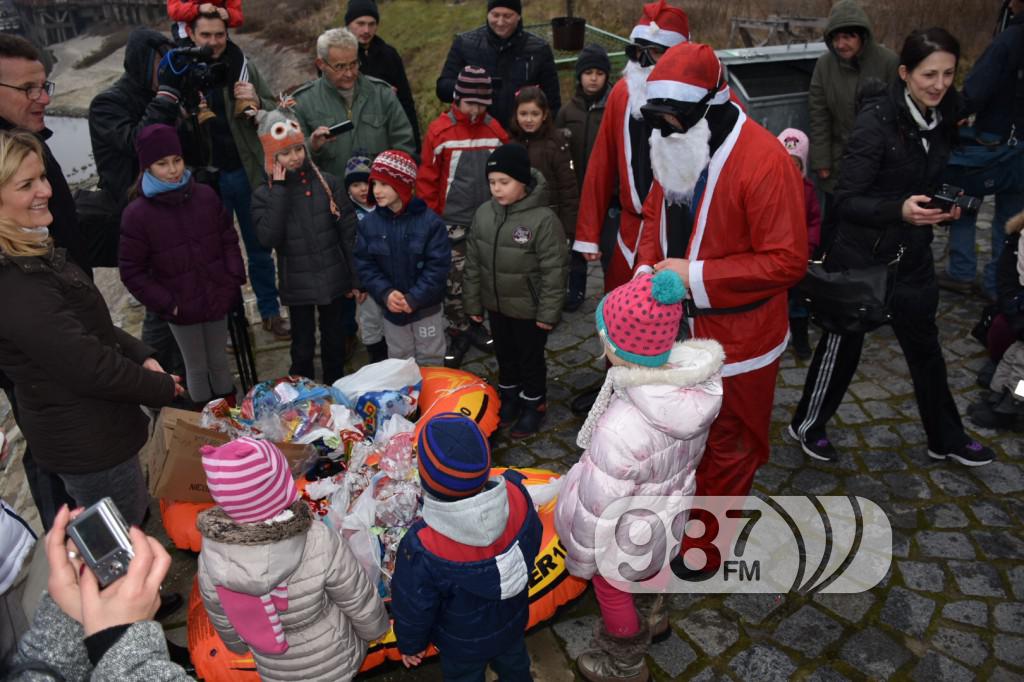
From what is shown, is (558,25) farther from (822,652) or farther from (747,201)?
(822,652)

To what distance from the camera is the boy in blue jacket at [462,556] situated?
91.0 inches

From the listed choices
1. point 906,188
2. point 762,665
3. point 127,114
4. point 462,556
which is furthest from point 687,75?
point 127,114

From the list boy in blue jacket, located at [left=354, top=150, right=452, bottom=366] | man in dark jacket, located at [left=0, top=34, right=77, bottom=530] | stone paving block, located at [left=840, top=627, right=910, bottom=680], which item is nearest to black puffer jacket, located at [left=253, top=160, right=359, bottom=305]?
boy in blue jacket, located at [left=354, top=150, right=452, bottom=366]

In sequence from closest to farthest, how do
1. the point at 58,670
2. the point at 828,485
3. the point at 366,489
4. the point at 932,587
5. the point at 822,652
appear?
the point at 58,670
the point at 822,652
the point at 932,587
the point at 366,489
the point at 828,485

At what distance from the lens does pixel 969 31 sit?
10898mm

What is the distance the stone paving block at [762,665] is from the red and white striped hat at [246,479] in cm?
208

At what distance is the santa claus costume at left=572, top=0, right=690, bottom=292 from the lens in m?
4.00

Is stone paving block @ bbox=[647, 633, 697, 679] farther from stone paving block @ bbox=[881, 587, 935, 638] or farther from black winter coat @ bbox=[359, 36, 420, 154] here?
black winter coat @ bbox=[359, 36, 420, 154]

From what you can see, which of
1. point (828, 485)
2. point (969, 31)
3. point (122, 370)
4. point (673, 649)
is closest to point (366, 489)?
point (122, 370)

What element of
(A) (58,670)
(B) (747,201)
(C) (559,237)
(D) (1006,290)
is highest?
(B) (747,201)

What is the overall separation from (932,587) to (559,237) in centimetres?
264

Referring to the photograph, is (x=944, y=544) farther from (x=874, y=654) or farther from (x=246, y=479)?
(x=246, y=479)

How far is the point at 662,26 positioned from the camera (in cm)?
421

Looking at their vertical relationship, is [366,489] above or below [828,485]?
above
